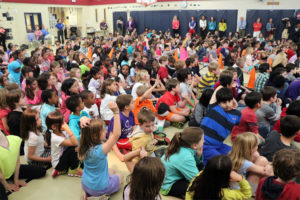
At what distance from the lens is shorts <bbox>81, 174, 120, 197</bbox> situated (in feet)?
8.14

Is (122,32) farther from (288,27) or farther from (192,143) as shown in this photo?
(192,143)

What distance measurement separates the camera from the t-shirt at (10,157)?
2587 millimetres

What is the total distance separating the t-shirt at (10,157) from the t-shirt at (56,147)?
1.30 feet

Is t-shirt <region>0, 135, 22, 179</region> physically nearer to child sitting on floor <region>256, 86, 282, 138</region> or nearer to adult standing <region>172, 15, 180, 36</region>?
child sitting on floor <region>256, 86, 282, 138</region>

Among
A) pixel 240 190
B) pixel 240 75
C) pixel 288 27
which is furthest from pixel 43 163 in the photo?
pixel 288 27

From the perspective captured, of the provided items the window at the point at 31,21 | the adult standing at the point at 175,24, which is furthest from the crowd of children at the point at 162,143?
the window at the point at 31,21

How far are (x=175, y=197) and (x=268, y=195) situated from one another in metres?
1.06

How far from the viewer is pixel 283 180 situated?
1920 millimetres

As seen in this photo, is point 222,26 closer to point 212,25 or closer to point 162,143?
point 212,25

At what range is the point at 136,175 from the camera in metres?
1.75

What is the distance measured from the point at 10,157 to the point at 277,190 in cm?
275

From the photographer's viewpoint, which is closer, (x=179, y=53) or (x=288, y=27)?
(x=179, y=53)

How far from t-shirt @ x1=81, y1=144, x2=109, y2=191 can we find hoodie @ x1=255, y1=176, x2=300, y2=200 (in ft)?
4.87

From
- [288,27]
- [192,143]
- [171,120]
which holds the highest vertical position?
[288,27]
